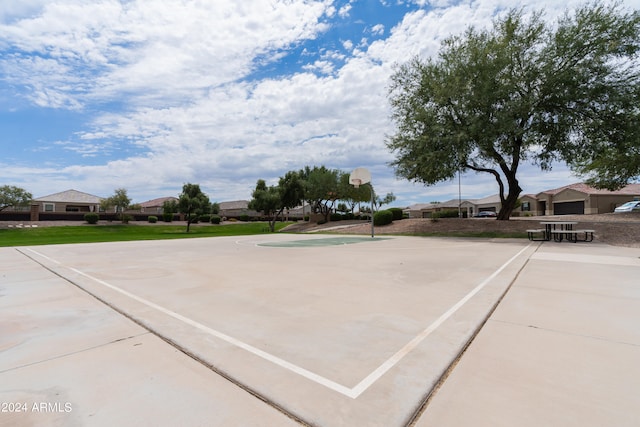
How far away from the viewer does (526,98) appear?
18.1 m

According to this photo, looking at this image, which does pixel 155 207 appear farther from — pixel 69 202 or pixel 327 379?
pixel 327 379

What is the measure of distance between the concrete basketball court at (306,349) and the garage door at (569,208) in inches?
1785

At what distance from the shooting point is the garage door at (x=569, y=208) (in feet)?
134

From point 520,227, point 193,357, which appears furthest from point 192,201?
point 193,357

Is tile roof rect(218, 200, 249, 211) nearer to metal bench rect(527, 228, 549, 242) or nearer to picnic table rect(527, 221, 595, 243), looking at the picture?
metal bench rect(527, 228, 549, 242)

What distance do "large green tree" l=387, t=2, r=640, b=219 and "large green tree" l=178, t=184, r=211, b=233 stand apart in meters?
27.7

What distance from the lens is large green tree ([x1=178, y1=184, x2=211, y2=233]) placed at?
38.8 m

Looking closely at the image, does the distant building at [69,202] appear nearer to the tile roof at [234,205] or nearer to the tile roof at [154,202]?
the tile roof at [154,202]

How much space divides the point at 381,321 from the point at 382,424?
1.92 metres

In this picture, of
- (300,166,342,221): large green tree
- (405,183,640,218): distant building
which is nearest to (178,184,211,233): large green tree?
(300,166,342,221): large green tree

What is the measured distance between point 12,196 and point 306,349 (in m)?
57.8

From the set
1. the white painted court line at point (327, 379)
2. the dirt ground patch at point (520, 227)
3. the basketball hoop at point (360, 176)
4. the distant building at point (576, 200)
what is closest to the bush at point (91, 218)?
the dirt ground patch at point (520, 227)

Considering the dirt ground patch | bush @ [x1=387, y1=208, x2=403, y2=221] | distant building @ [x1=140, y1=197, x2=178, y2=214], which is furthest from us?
distant building @ [x1=140, y1=197, x2=178, y2=214]

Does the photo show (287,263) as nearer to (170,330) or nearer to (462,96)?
(170,330)
